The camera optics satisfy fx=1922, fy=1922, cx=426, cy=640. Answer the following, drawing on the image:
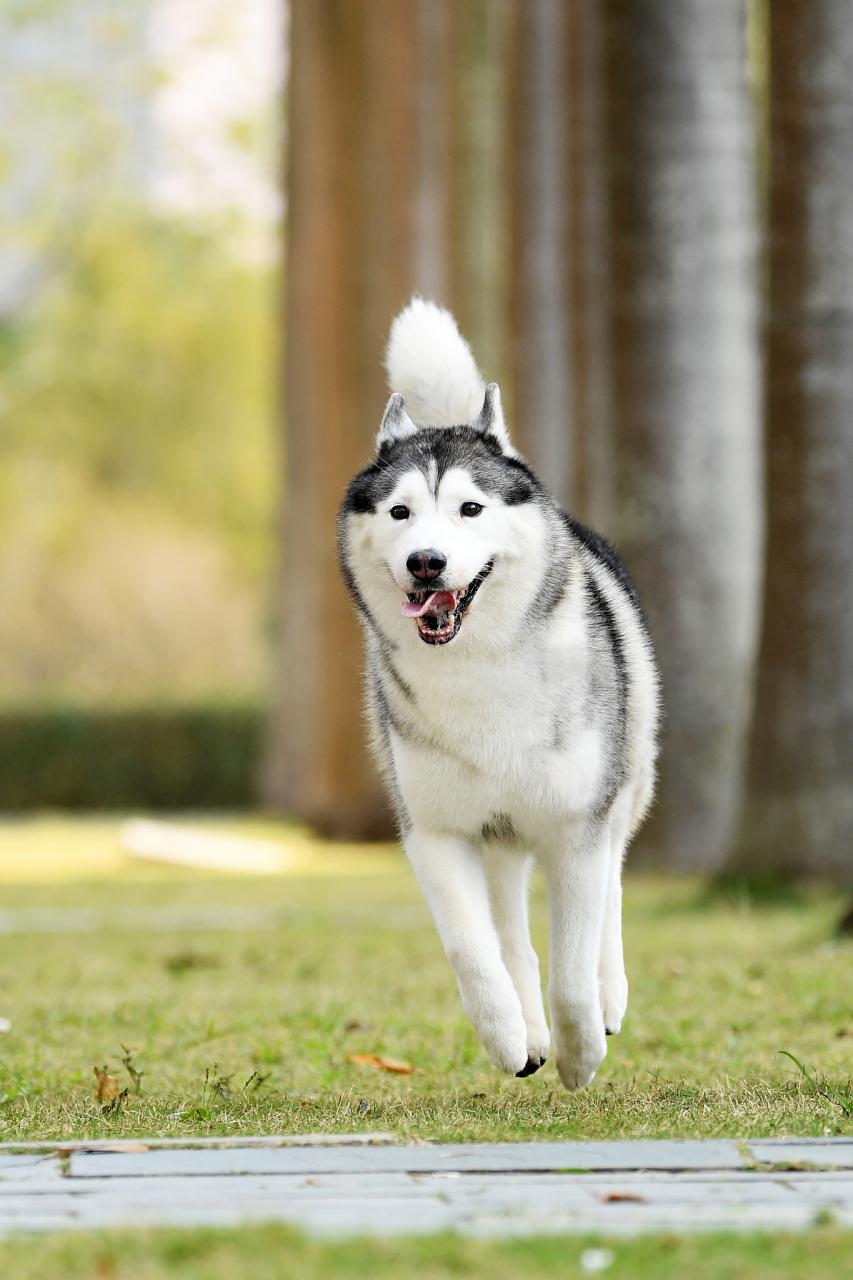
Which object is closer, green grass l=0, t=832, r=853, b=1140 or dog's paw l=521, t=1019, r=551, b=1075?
green grass l=0, t=832, r=853, b=1140

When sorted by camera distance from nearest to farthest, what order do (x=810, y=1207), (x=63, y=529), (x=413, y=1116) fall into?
(x=810, y=1207), (x=413, y=1116), (x=63, y=529)

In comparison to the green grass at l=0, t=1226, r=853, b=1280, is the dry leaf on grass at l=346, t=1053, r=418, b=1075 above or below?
below

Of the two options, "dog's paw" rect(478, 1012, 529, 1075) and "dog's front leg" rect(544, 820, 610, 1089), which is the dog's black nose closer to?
"dog's front leg" rect(544, 820, 610, 1089)

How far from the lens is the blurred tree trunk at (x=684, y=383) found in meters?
11.7

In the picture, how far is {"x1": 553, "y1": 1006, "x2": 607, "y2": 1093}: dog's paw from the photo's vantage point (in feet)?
14.7

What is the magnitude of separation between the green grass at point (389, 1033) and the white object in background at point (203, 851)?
15.9 ft

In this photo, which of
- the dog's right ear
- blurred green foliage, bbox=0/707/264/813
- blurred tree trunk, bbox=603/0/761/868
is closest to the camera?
the dog's right ear

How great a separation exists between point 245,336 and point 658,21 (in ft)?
97.0

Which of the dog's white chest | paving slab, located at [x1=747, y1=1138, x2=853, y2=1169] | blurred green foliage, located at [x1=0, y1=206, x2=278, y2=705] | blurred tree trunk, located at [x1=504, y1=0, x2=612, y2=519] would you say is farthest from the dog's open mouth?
blurred green foliage, located at [x1=0, y1=206, x2=278, y2=705]

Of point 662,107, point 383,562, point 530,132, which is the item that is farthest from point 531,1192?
point 530,132

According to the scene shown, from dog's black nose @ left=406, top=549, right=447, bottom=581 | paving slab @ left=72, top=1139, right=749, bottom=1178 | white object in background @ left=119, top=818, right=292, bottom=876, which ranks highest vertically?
dog's black nose @ left=406, top=549, right=447, bottom=581

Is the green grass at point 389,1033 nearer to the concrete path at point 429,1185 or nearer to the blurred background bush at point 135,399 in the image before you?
the concrete path at point 429,1185

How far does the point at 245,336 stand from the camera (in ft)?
133

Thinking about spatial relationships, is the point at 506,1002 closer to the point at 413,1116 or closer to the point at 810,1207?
the point at 413,1116
